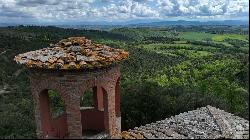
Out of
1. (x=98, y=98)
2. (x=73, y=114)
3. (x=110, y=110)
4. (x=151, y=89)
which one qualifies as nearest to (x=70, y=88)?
(x=73, y=114)

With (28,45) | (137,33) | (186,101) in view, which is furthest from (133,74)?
(137,33)

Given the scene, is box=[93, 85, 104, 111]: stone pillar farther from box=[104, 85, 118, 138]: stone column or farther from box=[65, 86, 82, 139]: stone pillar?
box=[65, 86, 82, 139]: stone pillar

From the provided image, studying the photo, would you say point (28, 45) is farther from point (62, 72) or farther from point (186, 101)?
point (62, 72)

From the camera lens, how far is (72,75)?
779 centimetres

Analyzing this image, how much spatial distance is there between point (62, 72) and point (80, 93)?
67 centimetres

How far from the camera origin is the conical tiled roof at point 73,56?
765cm

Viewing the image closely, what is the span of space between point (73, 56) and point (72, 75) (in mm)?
432

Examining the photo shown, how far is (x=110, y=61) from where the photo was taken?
321 inches

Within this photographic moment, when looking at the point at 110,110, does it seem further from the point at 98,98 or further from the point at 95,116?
the point at 98,98

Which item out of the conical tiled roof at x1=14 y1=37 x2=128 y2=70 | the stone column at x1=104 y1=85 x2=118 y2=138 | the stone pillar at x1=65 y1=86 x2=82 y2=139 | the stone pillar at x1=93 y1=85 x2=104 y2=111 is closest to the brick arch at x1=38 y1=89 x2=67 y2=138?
the stone pillar at x1=65 y1=86 x2=82 y2=139

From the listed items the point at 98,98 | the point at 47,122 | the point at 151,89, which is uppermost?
the point at 98,98

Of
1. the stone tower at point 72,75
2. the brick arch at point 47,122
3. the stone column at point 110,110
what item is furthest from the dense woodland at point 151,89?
the stone column at point 110,110

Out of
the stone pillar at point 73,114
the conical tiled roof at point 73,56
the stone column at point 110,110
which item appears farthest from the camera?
the stone column at point 110,110

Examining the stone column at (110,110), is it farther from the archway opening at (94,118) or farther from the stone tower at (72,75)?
the archway opening at (94,118)
